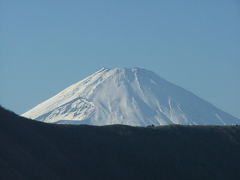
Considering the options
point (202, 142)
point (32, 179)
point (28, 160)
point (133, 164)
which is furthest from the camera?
point (202, 142)

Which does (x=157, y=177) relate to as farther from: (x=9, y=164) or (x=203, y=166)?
(x=9, y=164)

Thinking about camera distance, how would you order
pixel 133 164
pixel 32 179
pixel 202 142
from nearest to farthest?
pixel 32 179 < pixel 133 164 < pixel 202 142

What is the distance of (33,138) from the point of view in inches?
3514

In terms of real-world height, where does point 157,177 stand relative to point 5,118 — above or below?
below

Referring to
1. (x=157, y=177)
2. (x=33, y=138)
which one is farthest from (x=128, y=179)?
(x=33, y=138)

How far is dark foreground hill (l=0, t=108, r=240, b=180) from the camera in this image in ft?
276

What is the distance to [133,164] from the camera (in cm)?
9338

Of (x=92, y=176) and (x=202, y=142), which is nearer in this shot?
(x=92, y=176)

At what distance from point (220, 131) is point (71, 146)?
76.7 ft

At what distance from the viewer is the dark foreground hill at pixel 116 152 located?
276 feet

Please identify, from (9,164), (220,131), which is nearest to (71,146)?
(9,164)

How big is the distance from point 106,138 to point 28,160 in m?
15.8

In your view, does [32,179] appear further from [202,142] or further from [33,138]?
[202,142]

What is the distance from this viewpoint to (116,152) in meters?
94.1
